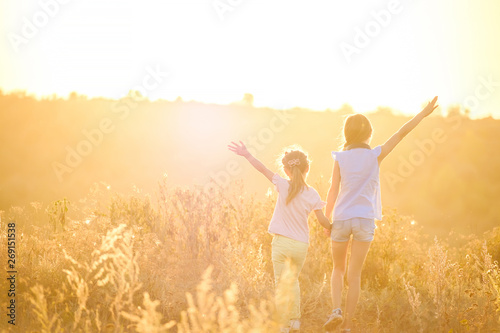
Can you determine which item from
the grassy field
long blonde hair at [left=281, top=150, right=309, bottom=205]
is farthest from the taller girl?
the grassy field

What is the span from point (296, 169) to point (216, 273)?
2.31m

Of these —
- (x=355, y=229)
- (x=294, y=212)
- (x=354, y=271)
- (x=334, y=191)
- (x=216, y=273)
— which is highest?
(x=334, y=191)

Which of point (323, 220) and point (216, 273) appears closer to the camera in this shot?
point (323, 220)

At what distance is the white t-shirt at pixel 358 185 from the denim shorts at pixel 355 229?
1.8 inches

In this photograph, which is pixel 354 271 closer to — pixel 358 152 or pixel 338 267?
pixel 338 267

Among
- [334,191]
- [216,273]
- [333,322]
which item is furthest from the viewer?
[216,273]

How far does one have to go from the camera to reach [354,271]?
13.9ft

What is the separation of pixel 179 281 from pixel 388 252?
298cm

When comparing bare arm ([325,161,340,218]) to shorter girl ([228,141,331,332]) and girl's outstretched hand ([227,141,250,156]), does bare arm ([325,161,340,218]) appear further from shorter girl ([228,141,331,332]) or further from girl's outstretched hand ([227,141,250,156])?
girl's outstretched hand ([227,141,250,156])

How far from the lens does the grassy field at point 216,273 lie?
4.80 metres

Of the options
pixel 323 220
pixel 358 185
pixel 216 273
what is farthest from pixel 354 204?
pixel 216 273

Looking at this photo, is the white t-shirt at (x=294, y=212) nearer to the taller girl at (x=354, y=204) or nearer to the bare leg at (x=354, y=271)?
the taller girl at (x=354, y=204)

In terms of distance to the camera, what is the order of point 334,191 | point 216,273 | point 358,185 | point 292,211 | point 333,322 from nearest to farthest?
point 333,322 < point 358,185 < point 334,191 < point 292,211 < point 216,273

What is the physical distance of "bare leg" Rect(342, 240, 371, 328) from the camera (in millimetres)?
4191
